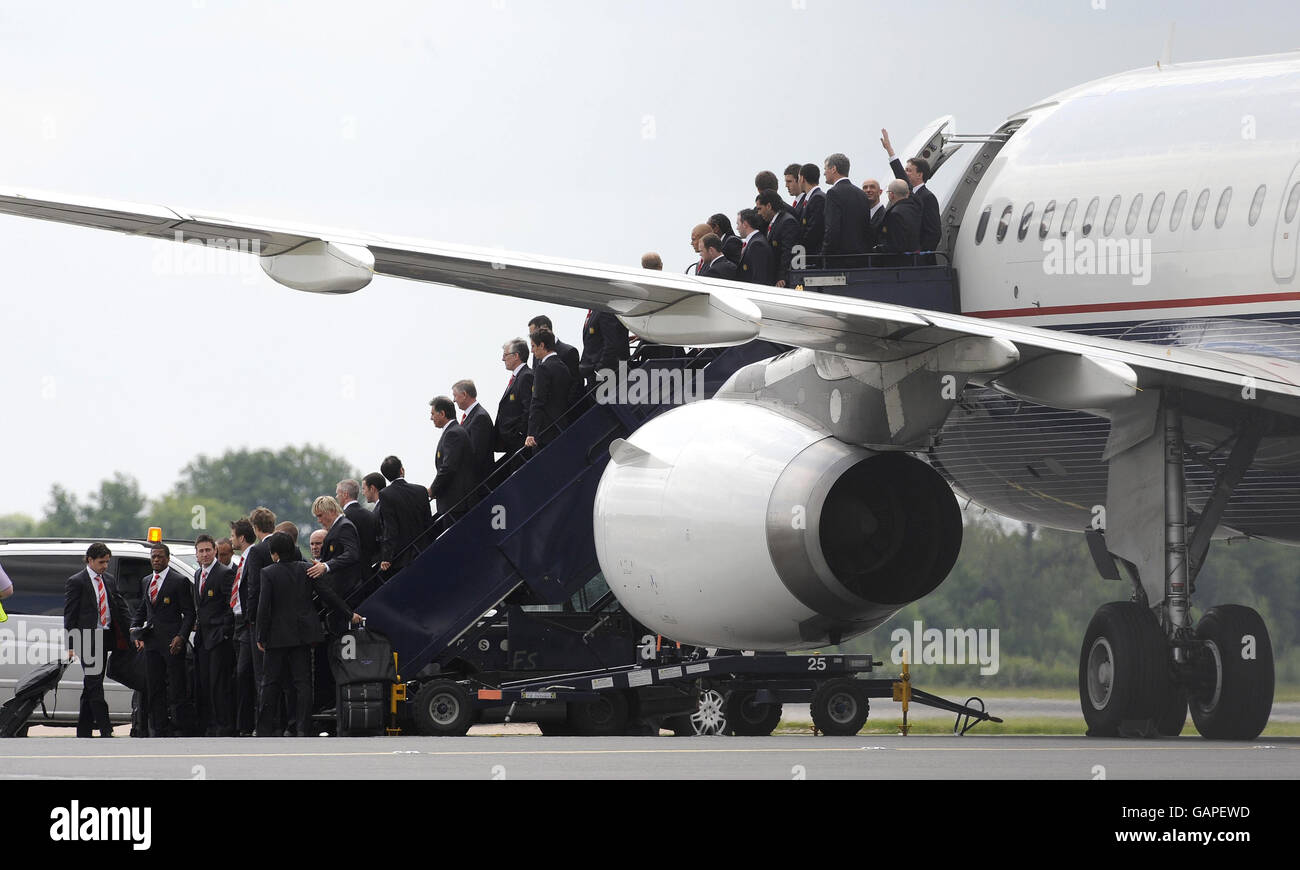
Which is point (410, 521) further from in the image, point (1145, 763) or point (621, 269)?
point (1145, 763)

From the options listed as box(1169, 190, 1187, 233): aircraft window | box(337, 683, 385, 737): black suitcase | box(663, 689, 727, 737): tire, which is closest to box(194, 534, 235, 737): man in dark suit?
box(337, 683, 385, 737): black suitcase

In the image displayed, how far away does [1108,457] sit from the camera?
43.3 ft

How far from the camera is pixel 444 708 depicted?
16.2 m

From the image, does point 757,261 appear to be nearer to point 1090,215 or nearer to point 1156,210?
point 1090,215

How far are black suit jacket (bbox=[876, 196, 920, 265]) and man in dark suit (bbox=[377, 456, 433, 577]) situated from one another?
168 inches

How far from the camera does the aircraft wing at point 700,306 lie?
1046cm

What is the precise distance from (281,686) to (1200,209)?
7.70 meters

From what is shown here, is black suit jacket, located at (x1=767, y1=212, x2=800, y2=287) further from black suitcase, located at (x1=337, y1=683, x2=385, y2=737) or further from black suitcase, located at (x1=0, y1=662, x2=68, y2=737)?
black suitcase, located at (x1=0, y1=662, x2=68, y2=737)

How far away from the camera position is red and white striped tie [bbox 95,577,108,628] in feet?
58.2

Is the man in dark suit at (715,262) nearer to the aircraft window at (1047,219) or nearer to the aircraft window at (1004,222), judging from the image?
the aircraft window at (1004,222)

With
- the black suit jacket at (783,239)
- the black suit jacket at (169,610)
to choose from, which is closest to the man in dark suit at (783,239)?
the black suit jacket at (783,239)

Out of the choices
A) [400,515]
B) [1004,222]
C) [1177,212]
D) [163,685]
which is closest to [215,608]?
[163,685]
